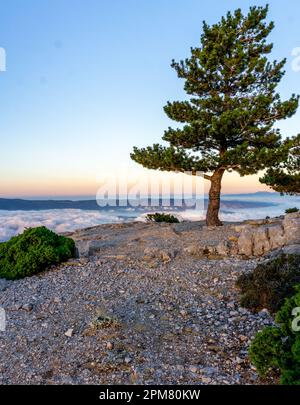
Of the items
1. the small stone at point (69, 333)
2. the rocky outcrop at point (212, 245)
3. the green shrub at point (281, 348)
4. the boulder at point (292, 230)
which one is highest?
the boulder at point (292, 230)

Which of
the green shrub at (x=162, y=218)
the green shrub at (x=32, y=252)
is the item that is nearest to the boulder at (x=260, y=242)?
the green shrub at (x=32, y=252)

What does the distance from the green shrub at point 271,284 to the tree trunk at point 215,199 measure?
334 inches

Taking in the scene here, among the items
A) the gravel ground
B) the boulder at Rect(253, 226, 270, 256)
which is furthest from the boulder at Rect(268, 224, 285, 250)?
the gravel ground

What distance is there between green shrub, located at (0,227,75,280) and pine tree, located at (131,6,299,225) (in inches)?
239

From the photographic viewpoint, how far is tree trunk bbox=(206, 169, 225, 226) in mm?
16359

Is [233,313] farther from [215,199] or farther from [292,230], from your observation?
[215,199]

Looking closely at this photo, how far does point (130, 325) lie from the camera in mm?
6496

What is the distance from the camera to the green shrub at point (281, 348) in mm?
4566

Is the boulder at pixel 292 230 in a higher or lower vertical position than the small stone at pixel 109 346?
higher

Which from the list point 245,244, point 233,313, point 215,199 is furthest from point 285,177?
point 233,313

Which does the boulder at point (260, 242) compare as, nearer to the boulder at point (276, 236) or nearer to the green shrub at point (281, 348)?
the boulder at point (276, 236)

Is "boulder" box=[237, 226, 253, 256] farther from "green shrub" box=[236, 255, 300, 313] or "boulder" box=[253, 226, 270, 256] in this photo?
"green shrub" box=[236, 255, 300, 313]

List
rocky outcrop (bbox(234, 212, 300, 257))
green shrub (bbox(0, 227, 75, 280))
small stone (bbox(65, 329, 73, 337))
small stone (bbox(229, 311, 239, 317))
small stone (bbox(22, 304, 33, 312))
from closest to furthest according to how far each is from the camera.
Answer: small stone (bbox(65, 329, 73, 337)) < small stone (bbox(229, 311, 239, 317)) < small stone (bbox(22, 304, 33, 312)) < green shrub (bbox(0, 227, 75, 280)) < rocky outcrop (bbox(234, 212, 300, 257))
